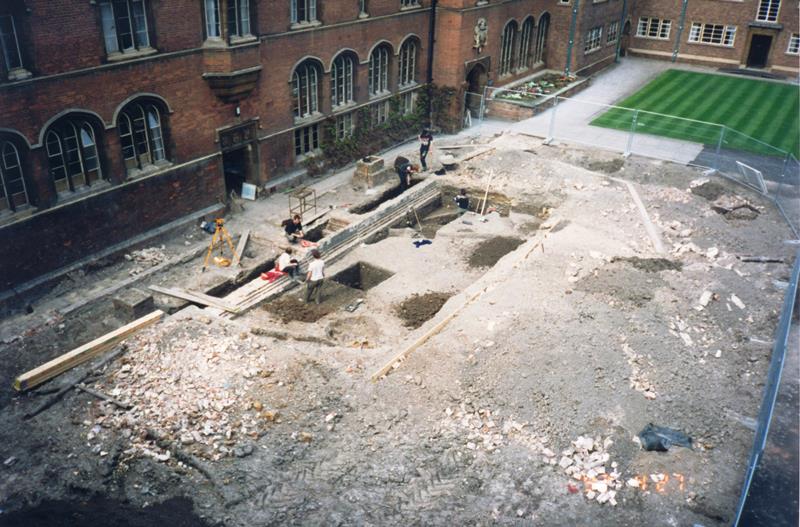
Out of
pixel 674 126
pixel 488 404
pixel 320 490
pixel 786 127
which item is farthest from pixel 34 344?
pixel 786 127

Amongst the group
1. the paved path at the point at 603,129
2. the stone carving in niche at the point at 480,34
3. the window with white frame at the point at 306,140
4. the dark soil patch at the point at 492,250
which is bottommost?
the dark soil patch at the point at 492,250

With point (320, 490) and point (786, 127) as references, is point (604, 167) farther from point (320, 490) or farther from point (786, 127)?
point (320, 490)

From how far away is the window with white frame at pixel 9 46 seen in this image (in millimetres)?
16797

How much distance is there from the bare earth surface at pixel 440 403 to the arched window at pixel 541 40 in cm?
2244

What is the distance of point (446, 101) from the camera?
111 ft

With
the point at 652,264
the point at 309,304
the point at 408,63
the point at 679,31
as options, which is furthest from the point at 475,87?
the point at 309,304

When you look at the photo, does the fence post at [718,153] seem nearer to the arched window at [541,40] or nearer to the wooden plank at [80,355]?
the arched window at [541,40]

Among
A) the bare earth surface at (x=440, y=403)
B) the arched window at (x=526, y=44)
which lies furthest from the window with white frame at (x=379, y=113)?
the arched window at (x=526, y=44)

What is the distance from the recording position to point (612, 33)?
45.6 meters

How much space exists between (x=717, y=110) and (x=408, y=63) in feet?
59.5

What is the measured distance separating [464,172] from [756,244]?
11574mm

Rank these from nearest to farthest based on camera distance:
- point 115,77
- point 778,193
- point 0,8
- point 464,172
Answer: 1. point 0,8
2. point 115,77
3. point 778,193
4. point 464,172

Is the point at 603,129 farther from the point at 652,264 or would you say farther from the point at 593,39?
the point at 652,264

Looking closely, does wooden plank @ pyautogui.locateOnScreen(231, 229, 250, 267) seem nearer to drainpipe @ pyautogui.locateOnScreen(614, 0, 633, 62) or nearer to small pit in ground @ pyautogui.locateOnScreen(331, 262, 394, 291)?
small pit in ground @ pyautogui.locateOnScreen(331, 262, 394, 291)
